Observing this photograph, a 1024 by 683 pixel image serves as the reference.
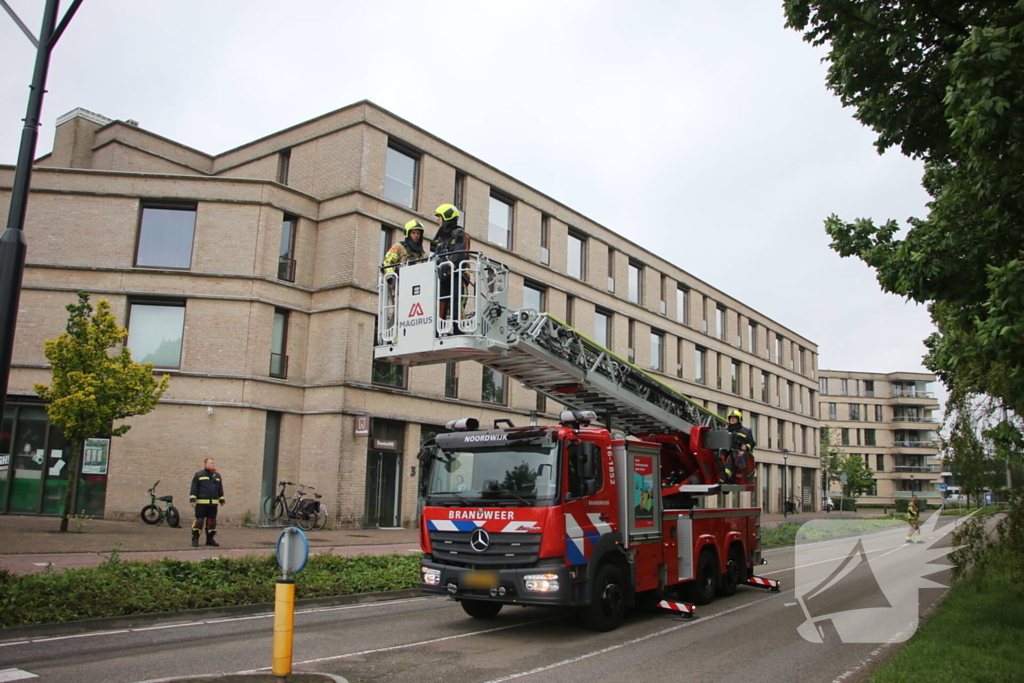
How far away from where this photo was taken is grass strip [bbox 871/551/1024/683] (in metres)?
6.85

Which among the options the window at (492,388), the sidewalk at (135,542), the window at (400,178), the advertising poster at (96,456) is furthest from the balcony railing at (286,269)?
the window at (492,388)

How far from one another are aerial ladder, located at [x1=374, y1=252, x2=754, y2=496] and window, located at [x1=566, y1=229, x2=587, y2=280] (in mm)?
22787

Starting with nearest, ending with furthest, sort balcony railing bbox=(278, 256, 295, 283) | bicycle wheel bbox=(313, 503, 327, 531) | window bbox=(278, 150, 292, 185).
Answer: bicycle wheel bbox=(313, 503, 327, 531) < balcony railing bbox=(278, 256, 295, 283) < window bbox=(278, 150, 292, 185)

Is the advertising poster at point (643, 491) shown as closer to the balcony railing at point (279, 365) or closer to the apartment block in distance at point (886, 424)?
the balcony railing at point (279, 365)

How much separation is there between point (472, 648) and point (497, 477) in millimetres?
1877

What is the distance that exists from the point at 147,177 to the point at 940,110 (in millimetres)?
22100

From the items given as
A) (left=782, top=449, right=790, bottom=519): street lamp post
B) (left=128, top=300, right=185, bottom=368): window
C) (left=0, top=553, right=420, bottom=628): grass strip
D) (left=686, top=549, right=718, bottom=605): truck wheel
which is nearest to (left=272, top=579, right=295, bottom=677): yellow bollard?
(left=0, top=553, right=420, bottom=628): grass strip

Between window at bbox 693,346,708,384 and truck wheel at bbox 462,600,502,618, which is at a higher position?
window at bbox 693,346,708,384

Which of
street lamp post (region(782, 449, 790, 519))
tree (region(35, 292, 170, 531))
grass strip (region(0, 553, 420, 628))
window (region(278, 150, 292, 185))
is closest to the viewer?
grass strip (region(0, 553, 420, 628))

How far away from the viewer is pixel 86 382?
55.2 feet

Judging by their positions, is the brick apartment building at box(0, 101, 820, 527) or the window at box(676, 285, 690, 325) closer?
the brick apartment building at box(0, 101, 820, 527)

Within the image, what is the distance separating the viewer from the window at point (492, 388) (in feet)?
95.2

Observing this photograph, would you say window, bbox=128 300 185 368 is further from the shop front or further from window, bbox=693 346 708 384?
window, bbox=693 346 708 384

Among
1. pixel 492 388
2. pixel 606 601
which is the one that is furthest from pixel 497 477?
pixel 492 388
